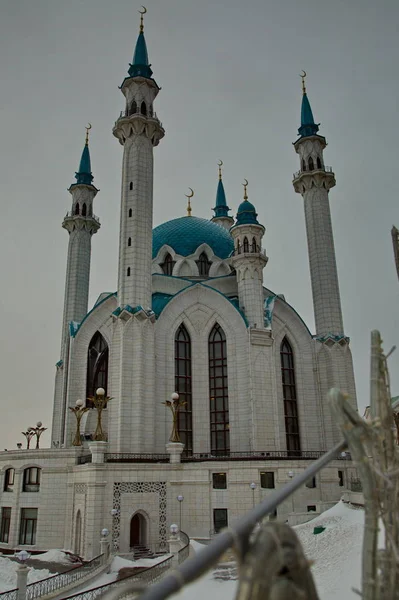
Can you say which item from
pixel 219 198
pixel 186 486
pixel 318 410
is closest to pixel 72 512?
pixel 186 486

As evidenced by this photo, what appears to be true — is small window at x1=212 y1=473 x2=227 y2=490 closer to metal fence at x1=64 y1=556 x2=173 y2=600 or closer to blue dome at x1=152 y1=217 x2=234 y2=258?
metal fence at x1=64 y1=556 x2=173 y2=600

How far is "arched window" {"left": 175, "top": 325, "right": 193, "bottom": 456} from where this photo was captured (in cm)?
3344

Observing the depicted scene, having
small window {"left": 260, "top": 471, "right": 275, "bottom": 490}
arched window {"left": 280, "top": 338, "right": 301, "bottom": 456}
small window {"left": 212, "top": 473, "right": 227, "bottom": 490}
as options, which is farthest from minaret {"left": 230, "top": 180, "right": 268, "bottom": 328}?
small window {"left": 212, "top": 473, "right": 227, "bottom": 490}

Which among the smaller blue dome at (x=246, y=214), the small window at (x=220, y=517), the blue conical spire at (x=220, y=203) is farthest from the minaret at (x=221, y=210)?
the small window at (x=220, y=517)

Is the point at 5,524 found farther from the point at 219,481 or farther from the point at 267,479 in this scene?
the point at 267,479

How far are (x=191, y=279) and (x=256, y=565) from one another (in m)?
38.0

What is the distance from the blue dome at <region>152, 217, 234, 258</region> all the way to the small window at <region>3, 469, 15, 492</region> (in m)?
→ 21.1

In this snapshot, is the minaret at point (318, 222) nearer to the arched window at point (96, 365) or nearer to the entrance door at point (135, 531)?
the arched window at point (96, 365)

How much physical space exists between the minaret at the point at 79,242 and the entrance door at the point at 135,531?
1604 centimetres

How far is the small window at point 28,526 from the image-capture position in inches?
1077

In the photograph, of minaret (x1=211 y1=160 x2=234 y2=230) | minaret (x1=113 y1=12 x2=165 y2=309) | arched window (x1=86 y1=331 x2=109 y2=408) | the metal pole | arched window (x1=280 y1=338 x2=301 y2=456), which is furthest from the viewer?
minaret (x1=211 y1=160 x2=234 y2=230)

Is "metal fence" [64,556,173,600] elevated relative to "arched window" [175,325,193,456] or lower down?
lower down

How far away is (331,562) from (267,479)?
12472 mm

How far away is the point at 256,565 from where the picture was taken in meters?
4.38
